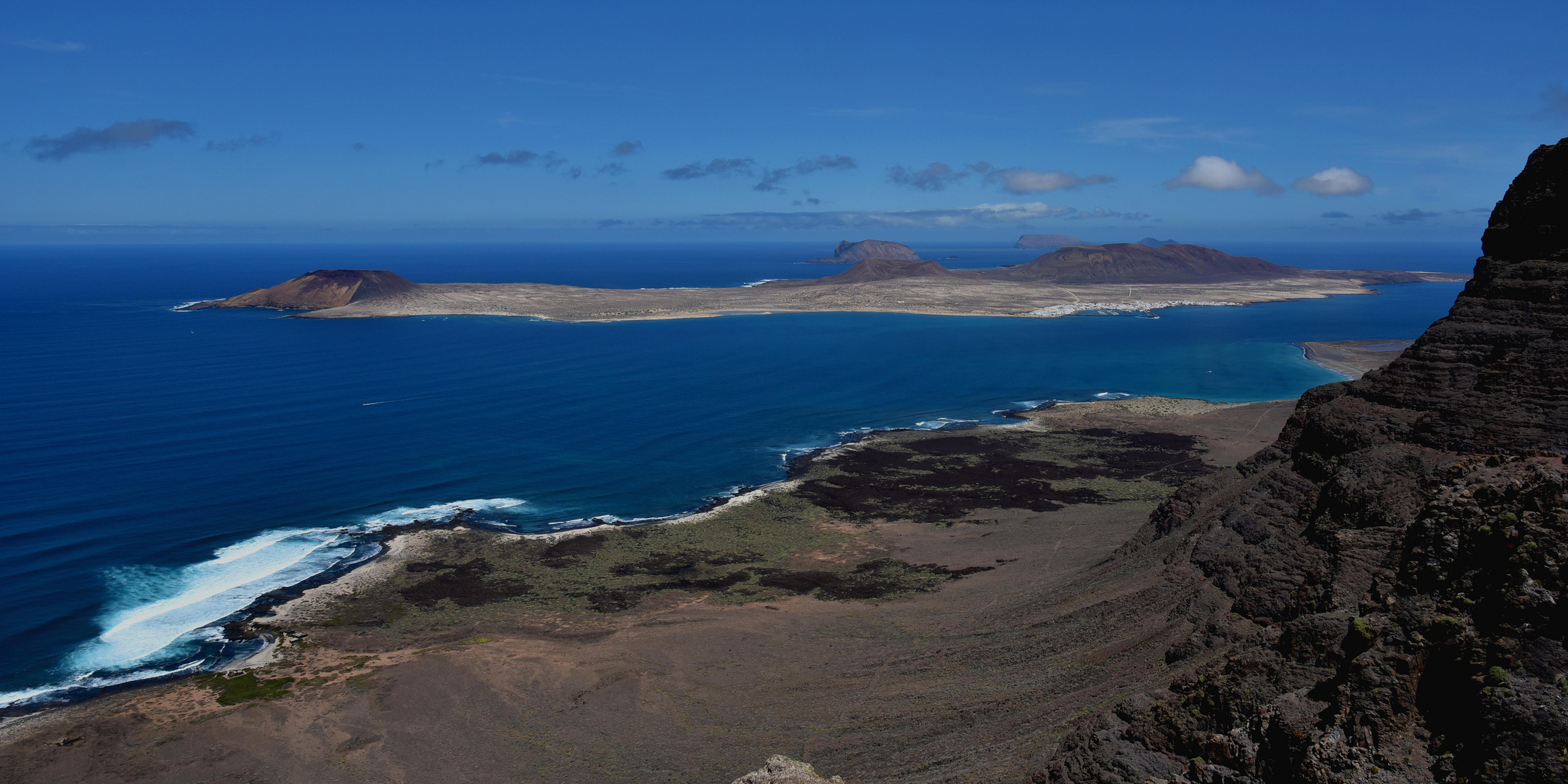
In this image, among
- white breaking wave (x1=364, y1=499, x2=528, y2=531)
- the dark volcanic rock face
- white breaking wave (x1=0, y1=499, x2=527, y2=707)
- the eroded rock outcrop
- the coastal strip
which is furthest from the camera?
the coastal strip

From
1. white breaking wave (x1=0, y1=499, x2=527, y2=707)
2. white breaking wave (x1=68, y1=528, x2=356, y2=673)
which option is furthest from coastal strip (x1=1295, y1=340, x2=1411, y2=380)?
white breaking wave (x1=68, y1=528, x2=356, y2=673)

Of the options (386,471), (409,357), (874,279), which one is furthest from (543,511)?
(874,279)

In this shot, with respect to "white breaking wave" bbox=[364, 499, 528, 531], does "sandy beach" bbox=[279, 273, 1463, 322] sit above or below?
above

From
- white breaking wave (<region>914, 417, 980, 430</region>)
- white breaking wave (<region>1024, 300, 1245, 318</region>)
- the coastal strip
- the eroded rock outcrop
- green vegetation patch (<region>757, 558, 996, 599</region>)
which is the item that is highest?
white breaking wave (<region>1024, 300, 1245, 318</region>)

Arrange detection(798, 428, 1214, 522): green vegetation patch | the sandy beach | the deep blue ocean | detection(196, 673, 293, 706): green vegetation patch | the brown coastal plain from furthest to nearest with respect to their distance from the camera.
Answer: the sandy beach < detection(798, 428, 1214, 522): green vegetation patch < the deep blue ocean < detection(196, 673, 293, 706): green vegetation patch < the brown coastal plain

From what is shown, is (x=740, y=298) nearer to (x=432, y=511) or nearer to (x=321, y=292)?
(x=321, y=292)

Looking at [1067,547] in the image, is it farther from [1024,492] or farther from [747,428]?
[747,428]

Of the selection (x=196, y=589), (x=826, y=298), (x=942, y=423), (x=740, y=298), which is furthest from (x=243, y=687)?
(x=740, y=298)

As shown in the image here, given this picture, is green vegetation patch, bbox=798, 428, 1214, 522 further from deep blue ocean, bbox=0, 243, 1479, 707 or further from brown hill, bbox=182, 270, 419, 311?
brown hill, bbox=182, 270, 419, 311
